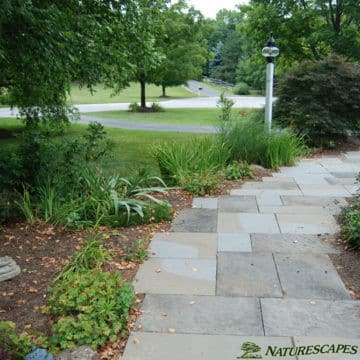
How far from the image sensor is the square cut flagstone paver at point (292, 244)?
4.41m

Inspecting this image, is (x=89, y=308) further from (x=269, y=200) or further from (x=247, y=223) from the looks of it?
(x=269, y=200)

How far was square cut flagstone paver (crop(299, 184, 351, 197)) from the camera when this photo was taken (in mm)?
6654

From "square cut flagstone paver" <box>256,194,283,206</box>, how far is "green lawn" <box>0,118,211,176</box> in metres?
1.89

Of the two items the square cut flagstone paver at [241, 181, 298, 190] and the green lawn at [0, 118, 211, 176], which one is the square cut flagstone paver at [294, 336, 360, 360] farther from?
the square cut flagstone paver at [241, 181, 298, 190]

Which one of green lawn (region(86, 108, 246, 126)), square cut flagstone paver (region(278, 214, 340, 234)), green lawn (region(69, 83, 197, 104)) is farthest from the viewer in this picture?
green lawn (region(69, 83, 197, 104))

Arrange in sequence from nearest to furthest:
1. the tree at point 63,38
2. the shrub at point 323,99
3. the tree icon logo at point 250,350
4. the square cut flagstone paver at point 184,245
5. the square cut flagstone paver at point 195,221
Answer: the tree icon logo at point 250,350
the tree at point 63,38
the square cut flagstone paver at point 184,245
the square cut flagstone paver at point 195,221
the shrub at point 323,99

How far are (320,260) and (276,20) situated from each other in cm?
1413

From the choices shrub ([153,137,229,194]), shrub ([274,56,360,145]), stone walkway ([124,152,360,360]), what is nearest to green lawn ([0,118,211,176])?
shrub ([153,137,229,194])

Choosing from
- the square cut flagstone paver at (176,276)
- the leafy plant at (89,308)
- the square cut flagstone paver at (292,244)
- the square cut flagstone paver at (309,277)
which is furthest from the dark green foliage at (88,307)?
→ the square cut flagstone paver at (292,244)

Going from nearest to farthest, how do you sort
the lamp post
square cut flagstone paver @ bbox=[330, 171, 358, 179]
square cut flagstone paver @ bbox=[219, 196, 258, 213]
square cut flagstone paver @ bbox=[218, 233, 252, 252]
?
1. square cut flagstone paver @ bbox=[218, 233, 252, 252]
2. square cut flagstone paver @ bbox=[219, 196, 258, 213]
3. square cut flagstone paver @ bbox=[330, 171, 358, 179]
4. the lamp post

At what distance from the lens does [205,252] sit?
4406 mm

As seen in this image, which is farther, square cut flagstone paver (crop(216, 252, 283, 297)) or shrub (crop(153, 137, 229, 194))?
shrub (crop(153, 137, 229, 194))

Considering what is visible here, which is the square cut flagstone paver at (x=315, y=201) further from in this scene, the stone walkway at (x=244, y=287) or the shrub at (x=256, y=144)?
the shrub at (x=256, y=144)

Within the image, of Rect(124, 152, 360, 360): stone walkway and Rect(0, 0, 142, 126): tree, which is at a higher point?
Rect(0, 0, 142, 126): tree
